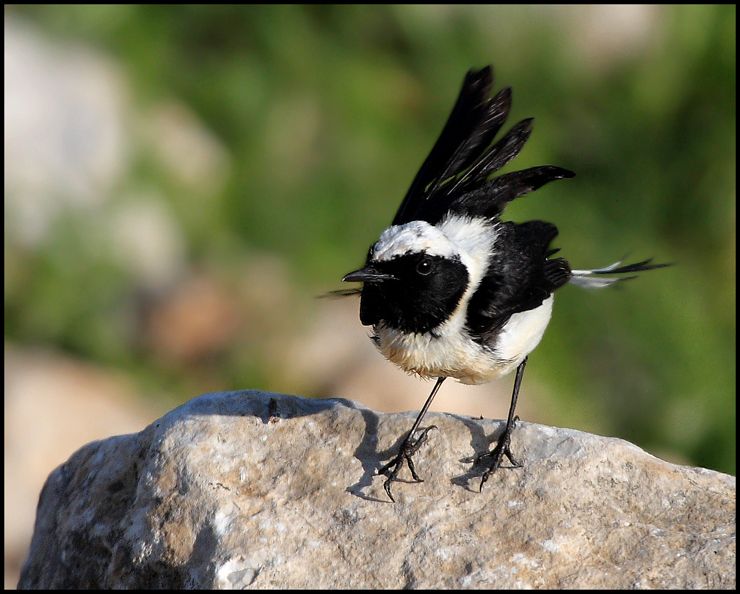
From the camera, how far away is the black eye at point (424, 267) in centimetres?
427

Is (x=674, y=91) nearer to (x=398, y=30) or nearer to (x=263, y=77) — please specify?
(x=398, y=30)

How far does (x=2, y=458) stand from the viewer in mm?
7355

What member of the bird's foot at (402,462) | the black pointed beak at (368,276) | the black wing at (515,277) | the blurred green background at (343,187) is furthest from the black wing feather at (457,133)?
the blurred green background at (343,187)

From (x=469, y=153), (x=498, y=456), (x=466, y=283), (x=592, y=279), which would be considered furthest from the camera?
(x=592, y=279)

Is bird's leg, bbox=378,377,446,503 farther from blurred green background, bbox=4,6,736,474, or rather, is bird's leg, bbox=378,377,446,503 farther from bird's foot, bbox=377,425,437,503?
blurred green background, bbox=4,6,736,474

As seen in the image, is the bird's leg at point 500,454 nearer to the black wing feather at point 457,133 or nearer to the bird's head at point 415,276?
the bird's head at point 415,276

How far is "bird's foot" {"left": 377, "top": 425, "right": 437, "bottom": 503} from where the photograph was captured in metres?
3.93

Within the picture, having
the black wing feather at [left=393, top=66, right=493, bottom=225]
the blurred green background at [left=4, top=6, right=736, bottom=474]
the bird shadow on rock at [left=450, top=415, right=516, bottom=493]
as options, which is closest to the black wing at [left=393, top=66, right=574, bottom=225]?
the black wing feather at [left=393, top=66, right=493, bottom=225]

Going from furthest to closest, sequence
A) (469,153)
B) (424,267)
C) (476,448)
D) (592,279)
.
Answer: (592,279), (469,153), (424,267), (476,448)

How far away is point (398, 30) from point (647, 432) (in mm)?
4064

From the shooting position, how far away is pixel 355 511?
380 cm

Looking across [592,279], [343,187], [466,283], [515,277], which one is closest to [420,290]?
[466,283]

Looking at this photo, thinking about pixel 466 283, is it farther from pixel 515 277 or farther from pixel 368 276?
pixel 368 276

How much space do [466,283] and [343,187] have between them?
467cm
